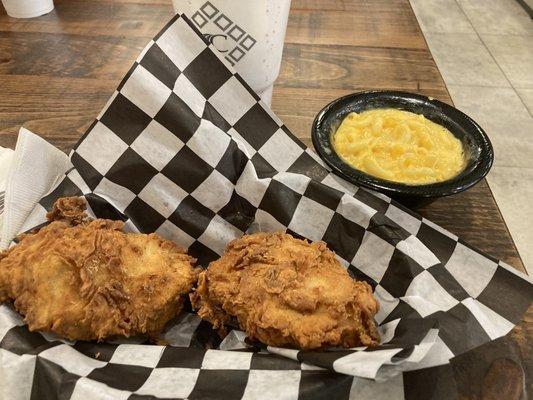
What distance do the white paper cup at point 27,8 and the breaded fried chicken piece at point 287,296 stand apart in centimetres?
208

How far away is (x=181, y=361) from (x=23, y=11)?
2.35 metres

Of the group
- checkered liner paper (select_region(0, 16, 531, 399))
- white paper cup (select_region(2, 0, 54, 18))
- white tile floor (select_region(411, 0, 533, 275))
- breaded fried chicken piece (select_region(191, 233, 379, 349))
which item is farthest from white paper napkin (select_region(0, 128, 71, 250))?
white tile floor (select_region(411, 0, 533, 275))

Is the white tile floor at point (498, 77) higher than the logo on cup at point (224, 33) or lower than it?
lower

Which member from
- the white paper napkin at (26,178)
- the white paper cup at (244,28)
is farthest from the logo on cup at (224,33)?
the white paper napkin at (26,178)

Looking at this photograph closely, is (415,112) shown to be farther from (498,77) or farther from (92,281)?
(498,77)

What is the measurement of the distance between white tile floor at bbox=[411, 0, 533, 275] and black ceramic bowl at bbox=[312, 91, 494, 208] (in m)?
1.18

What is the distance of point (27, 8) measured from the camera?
2.54 metres

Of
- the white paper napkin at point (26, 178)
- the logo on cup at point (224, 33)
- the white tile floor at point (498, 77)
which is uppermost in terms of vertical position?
the logo on cup at point (224, 33)

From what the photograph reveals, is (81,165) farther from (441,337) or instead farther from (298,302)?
(441,337)

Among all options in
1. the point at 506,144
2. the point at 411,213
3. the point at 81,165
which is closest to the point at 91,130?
the point at 81,165

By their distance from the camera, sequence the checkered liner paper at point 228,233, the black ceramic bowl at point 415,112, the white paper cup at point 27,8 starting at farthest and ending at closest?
1. the white paper cup at point 27,8
2. the black ceramic bowl at point 415,112
3. the checkered liner paper at point 228,233

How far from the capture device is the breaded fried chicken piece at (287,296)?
1.04 meters

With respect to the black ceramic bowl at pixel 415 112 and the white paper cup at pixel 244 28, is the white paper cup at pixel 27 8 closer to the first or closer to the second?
the white paper cup at pixel 244 28

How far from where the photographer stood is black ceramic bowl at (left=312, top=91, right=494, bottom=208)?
1.35m
